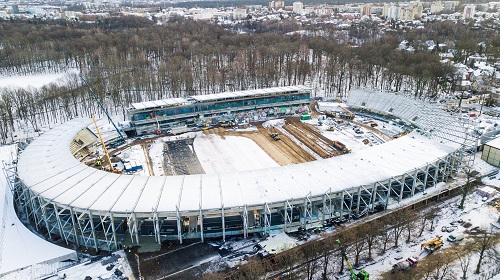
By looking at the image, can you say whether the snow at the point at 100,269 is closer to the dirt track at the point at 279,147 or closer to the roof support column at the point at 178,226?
the roof support column at the point at 178,226

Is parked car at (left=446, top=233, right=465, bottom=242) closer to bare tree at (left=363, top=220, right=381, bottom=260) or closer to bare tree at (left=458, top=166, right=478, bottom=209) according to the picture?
bare tree at (left=458, top=166, right=478, bottom=209)

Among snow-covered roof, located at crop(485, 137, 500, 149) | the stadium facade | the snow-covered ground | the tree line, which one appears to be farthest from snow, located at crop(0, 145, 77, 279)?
snow-covered roof, located at crop(485, 137, 500, 149)

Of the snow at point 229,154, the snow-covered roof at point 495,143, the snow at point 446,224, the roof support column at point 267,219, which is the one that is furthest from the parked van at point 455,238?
the snow at point 229,154

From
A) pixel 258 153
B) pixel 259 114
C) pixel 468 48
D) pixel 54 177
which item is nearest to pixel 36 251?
pixel 54 177

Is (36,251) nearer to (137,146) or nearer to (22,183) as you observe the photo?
(22,183)

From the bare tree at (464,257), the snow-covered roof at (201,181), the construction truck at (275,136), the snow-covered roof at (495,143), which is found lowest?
the bare tree at (464,257)

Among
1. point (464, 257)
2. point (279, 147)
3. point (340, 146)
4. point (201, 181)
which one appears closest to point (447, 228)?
point (464, 257)

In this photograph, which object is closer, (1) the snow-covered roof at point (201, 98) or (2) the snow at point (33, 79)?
(1) the snow-covered roof at point (201, 98)
